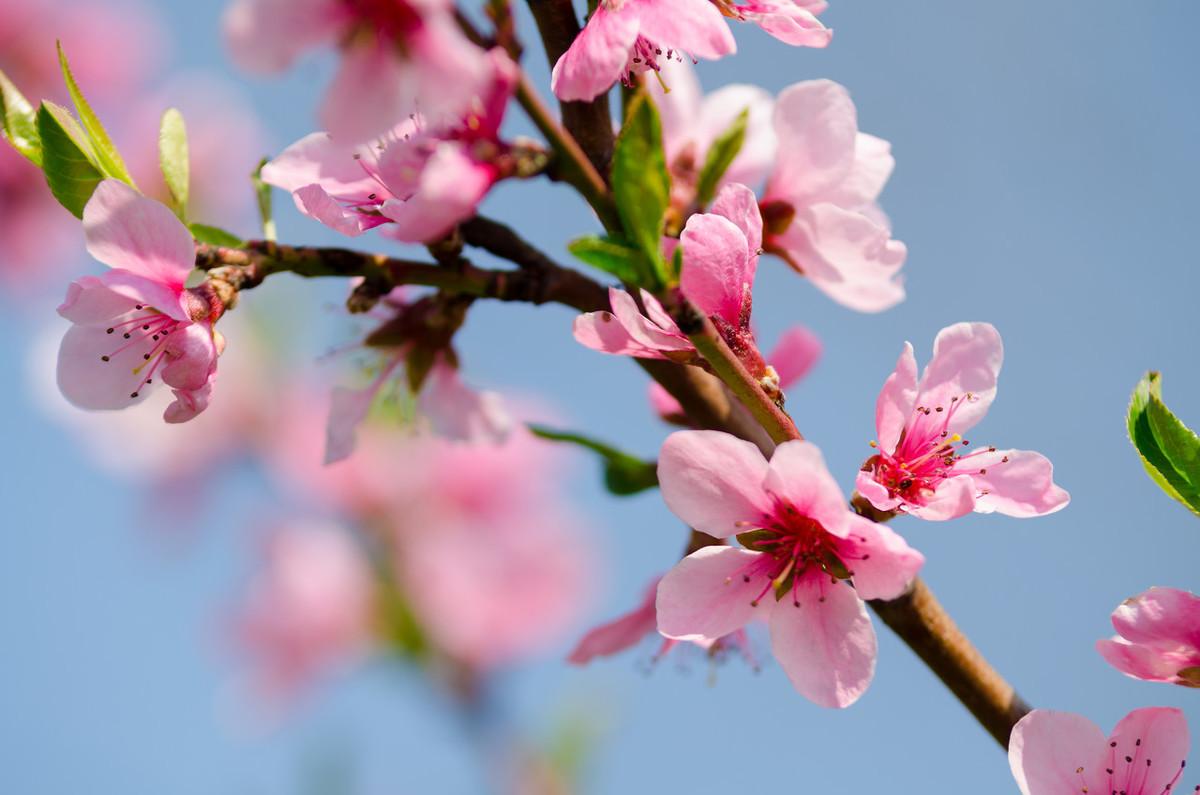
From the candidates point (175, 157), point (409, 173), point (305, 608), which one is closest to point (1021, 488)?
point (409, 173)

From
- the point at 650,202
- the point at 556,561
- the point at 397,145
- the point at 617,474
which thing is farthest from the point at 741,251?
the point at 556,561

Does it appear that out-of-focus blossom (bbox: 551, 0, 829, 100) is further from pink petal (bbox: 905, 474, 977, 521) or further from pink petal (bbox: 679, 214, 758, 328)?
pink petal (bbox: 905, 474, 977, 521)

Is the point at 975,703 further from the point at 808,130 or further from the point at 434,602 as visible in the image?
the point at 434,602

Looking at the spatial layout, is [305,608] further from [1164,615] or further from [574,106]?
[1164,615]

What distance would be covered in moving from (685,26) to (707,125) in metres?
0.45

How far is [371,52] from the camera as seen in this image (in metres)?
0.65

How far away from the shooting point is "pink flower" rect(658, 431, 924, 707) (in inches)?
29.4

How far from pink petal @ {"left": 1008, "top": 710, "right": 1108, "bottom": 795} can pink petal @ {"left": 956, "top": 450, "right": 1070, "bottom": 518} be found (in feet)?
0.47

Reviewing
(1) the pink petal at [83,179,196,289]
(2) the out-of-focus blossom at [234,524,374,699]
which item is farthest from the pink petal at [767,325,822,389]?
(2) the out-of-focus blossom at [234,524,374,699]

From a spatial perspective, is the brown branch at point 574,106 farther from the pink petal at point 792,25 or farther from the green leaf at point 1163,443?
the green leaf at point 1163,443

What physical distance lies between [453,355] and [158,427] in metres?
2.57

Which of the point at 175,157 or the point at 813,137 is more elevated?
the point at 813,137

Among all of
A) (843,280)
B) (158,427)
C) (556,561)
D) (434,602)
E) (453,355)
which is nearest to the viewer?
(843,280)

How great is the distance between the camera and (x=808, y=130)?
3.44ft
